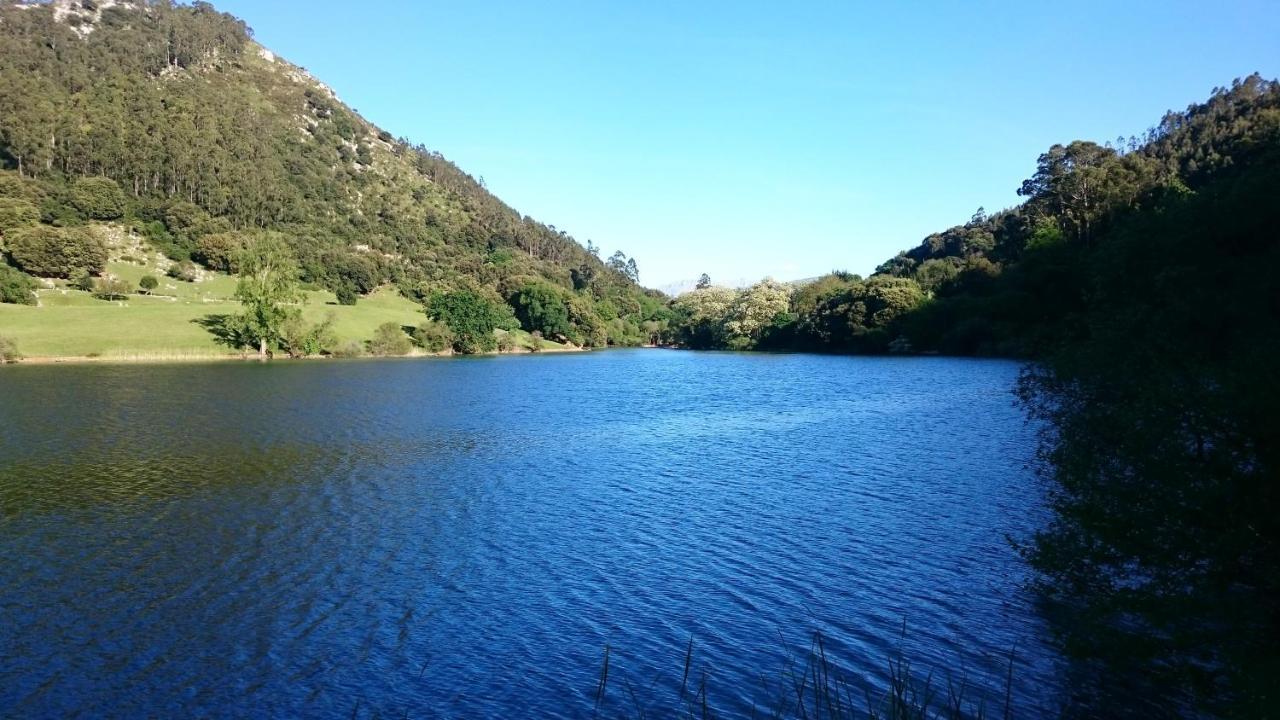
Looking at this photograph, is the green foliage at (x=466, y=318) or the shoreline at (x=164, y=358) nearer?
the shoreline at (x=164, y=358)

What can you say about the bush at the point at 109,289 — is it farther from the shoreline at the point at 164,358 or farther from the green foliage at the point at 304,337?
the green foliage at the point at 304,337

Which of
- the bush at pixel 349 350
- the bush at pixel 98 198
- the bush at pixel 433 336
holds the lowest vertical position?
the bush at pixel 349 350

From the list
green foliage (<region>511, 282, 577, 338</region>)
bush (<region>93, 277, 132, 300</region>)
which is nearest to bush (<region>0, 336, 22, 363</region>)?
bush (<region>93, 277, 132, 300</region>)

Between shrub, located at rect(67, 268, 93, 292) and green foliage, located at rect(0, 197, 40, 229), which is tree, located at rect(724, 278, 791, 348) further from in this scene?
green foliage, located at rect(0, 197, 40, 229)

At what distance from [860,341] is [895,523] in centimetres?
11606

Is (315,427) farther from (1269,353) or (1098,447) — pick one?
(1269,353)

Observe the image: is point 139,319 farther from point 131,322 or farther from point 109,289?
point 109,289

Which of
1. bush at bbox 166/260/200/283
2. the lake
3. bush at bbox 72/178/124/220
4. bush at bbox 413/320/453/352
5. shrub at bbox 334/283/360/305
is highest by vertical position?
bush at bbox 72/178/124/220

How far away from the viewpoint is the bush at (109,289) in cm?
9981

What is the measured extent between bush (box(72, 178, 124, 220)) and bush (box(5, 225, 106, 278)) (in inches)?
797

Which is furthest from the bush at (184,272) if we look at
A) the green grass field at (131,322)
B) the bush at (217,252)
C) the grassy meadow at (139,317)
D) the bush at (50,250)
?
the bush at (50,250)

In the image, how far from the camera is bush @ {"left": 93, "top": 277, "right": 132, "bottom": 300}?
9981 centimetres

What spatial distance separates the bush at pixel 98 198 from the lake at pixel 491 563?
98.4 meters

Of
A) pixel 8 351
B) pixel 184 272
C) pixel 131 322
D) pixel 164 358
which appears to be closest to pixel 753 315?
pixel 184 272
